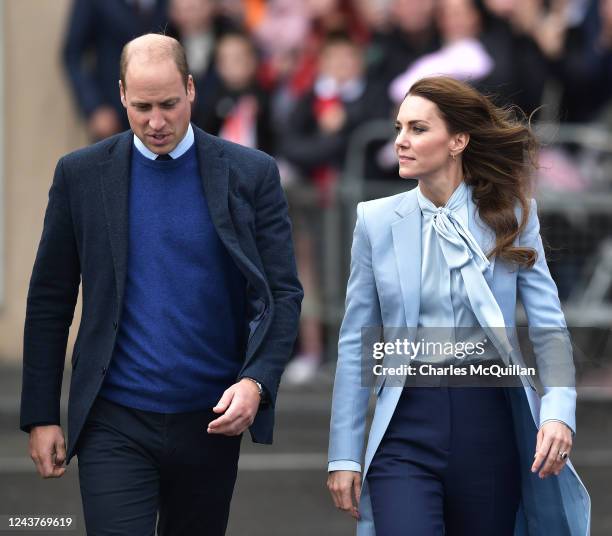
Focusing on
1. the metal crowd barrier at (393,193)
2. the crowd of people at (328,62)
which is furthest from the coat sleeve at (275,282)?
the metal crowd barrier at (393,193)

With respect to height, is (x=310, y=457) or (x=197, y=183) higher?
(x=197, y=183)

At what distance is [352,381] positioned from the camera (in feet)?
16.0

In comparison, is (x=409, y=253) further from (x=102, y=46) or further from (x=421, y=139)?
(x=102, y=46)

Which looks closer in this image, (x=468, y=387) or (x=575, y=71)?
(x=468, y=387)

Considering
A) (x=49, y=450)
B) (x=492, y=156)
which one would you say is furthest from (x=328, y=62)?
(x=49, y=450)

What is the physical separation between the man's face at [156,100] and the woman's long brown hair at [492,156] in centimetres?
72

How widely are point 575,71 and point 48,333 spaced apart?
Answer: 7.42 metres

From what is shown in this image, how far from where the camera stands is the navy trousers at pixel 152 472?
473 cm

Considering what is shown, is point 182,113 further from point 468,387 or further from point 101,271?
point 468,387

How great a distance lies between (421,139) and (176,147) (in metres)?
0.75

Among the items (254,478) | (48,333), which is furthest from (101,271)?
(254,478)

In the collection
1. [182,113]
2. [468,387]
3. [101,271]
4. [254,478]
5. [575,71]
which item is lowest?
[254,478]

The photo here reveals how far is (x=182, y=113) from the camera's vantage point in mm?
4832

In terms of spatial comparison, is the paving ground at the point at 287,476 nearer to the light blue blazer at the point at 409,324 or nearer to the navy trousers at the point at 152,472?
the navy trousers at the point at 152,472
